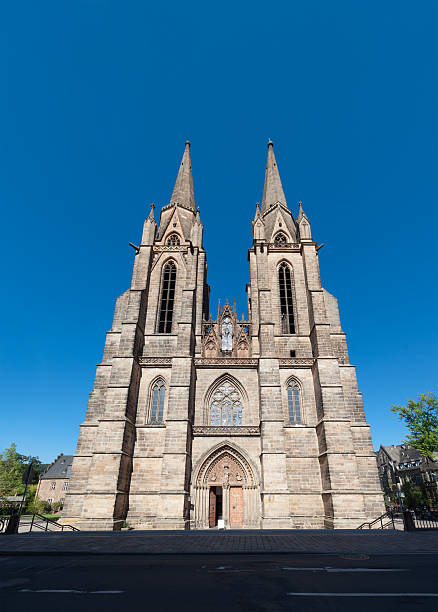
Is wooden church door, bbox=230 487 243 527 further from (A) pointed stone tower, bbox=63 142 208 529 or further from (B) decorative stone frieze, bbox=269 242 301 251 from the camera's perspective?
(B) decorative stone frieze, bbox=269 242 301 251

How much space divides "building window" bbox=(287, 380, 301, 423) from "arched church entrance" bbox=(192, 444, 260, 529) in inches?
162

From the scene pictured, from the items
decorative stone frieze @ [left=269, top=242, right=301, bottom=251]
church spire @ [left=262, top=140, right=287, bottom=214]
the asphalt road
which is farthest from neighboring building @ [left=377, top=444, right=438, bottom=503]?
the asphalt road

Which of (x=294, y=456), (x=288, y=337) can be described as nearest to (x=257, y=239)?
(x=288, y=337)

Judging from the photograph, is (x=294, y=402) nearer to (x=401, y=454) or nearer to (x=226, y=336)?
(x=226, y=336)

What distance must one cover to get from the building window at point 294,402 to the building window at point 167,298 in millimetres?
9953

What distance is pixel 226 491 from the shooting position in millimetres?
20062

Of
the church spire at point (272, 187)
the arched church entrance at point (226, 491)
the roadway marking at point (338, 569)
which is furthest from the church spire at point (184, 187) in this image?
the roadway marking at point (338, 569)

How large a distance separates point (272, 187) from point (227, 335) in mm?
19097

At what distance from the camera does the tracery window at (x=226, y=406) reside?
71.6 feet

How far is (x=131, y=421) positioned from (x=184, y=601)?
52.5 feet

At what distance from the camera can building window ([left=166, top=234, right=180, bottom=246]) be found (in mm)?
29875

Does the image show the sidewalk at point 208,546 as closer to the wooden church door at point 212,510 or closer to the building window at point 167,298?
the wooden church door at point 212,510

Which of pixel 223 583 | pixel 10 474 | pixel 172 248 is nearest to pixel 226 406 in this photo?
pixel 172 248

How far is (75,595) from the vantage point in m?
5.51
